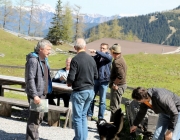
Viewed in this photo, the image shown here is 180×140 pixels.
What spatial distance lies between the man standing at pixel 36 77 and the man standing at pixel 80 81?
1.44ft

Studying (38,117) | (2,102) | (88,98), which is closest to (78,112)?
(88,98)

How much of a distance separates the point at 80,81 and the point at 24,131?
6.84 ft

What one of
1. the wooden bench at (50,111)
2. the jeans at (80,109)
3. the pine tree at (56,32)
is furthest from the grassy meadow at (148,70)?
the pine tree at (56,32)

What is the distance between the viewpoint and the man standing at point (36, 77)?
5.20 m

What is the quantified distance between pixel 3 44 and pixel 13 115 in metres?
31.7

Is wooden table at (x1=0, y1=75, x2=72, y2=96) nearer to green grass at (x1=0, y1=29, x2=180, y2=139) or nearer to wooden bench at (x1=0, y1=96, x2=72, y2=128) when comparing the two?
wooden bench at (x1=0, y1=96, x2=72, y2=128)

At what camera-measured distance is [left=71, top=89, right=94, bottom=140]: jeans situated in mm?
5422

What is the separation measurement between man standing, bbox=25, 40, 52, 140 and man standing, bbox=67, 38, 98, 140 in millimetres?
438

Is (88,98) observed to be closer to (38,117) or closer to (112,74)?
(38,117)

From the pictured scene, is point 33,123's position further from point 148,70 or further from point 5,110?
point 148,70

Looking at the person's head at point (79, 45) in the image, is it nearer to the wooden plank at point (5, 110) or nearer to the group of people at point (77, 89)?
the group of people at point (77, 89)

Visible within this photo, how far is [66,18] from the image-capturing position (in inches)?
2847

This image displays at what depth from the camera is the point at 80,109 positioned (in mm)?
5473

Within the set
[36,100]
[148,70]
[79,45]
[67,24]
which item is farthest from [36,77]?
[67,24]
